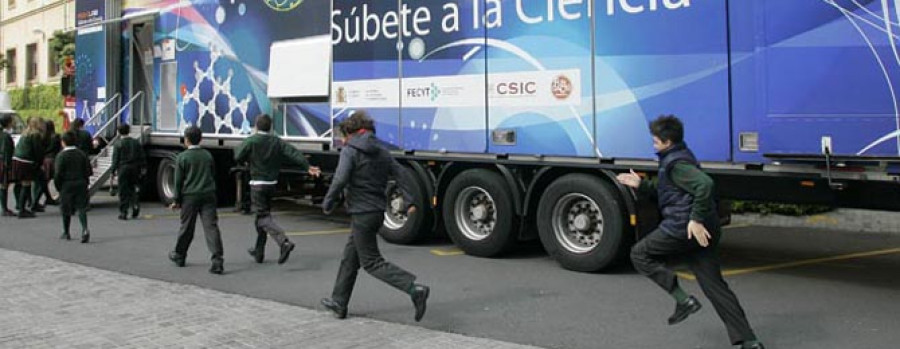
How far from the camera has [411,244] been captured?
1038 centimetres

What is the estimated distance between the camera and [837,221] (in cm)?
1294

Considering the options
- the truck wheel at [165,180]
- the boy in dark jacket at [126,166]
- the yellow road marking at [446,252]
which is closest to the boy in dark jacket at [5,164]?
the boy in dark jacket at [126,166]

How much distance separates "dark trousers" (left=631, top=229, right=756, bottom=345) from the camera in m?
5.36

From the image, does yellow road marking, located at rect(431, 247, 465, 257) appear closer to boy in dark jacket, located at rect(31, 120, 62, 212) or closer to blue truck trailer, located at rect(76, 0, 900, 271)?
blue truck trailer, located at rect(76, 0, 900, 271)

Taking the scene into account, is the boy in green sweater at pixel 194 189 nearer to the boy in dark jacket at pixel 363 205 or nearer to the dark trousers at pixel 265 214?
the dark trousers at pixel 265 214

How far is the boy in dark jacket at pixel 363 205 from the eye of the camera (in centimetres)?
640

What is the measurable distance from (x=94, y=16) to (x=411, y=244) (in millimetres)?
9469

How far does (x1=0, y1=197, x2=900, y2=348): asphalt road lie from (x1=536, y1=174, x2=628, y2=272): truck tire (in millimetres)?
189

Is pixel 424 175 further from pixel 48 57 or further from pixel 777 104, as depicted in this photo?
pixel 48 57

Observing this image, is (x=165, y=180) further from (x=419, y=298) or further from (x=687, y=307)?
(x=687, y=307)

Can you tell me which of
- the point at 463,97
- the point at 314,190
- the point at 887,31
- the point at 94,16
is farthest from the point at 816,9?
the point at 94,16

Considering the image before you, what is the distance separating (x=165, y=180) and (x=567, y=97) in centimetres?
964

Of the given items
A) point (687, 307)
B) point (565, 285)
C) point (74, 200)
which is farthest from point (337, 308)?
point (74, 200)

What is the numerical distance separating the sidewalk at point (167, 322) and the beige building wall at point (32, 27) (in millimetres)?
29286
